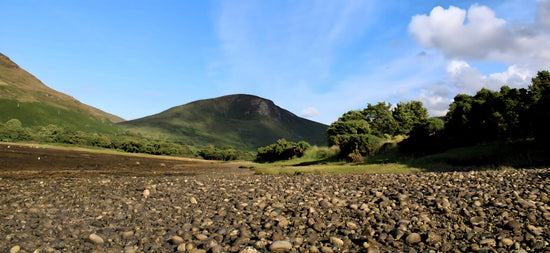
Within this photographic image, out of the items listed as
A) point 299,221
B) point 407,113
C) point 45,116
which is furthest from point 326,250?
point 45,116

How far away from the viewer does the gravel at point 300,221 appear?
6203mm

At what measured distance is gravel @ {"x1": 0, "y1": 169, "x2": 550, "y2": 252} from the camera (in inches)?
244

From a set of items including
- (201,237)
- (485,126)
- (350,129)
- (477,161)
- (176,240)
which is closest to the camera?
(176,240)

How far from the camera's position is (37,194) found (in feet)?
39.6

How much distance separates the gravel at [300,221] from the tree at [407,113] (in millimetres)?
57736

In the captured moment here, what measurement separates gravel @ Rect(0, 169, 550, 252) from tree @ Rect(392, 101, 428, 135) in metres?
57.7

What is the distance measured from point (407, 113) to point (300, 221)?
67583mm

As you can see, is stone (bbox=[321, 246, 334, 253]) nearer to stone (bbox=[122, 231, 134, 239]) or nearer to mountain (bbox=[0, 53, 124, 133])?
stone (bbox=[122, 231, 134, 239])

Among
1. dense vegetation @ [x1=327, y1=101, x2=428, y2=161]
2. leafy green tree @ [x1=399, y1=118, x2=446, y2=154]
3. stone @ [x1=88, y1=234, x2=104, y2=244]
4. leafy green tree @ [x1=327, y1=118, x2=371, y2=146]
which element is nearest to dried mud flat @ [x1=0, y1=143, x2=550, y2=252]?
stone @ [x1=88, y1=234, x2=104, y2=244]

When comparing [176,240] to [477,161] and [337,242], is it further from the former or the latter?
[477,161]

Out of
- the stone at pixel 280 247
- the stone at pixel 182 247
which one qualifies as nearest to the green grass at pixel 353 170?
the stone at pixel 280 247

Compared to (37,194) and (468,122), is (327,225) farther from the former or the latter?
(468,122)

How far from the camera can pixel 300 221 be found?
26.2 ft

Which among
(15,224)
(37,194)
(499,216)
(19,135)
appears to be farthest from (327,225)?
(19,135)
